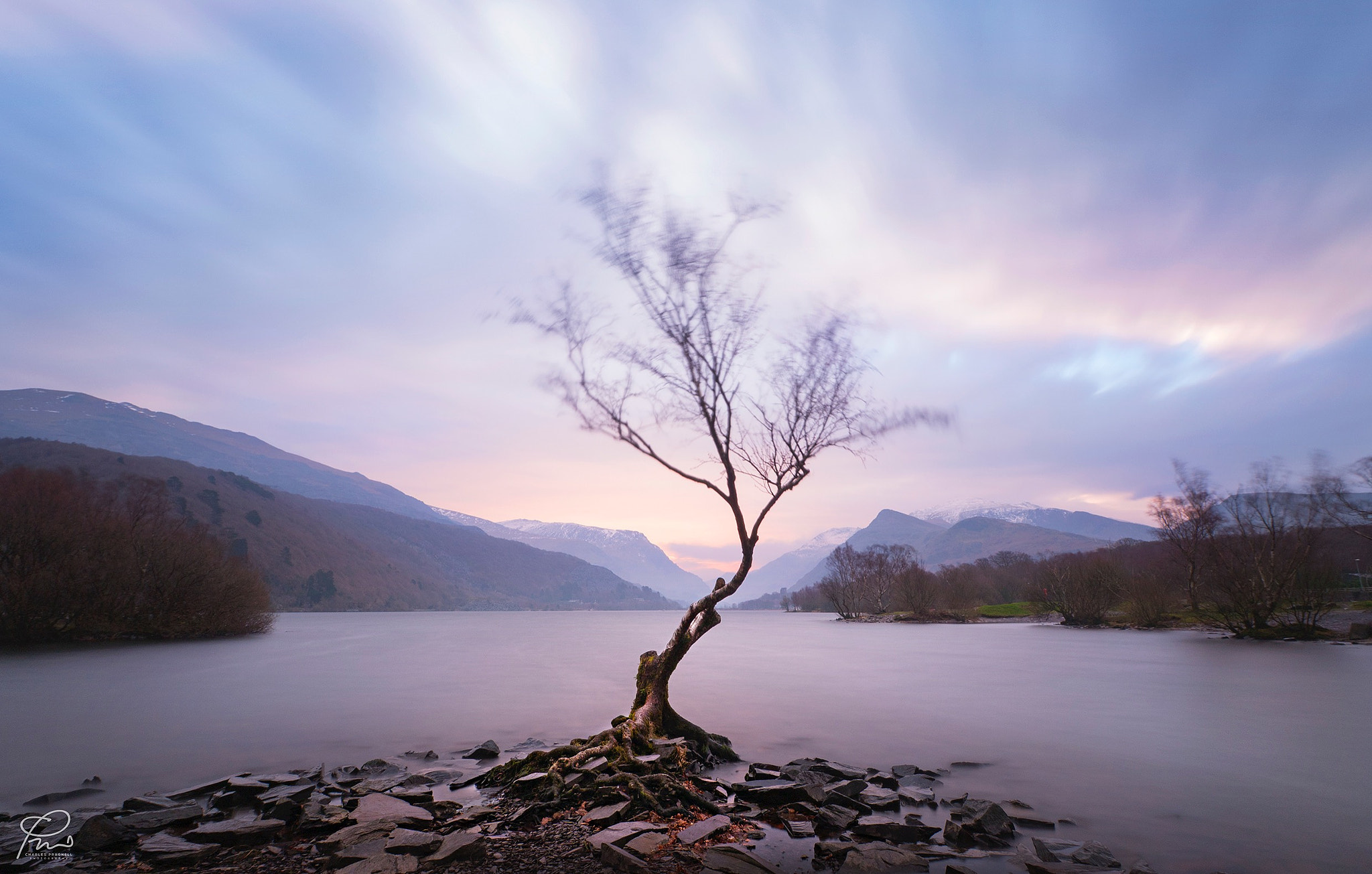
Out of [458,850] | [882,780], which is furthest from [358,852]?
[882,780]

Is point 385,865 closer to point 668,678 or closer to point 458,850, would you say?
point 458,850

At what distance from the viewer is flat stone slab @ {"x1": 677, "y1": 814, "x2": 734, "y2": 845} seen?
8164 millimetres

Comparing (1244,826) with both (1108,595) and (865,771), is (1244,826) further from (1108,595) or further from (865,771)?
(1108,595)

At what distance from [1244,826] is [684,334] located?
41.7ft

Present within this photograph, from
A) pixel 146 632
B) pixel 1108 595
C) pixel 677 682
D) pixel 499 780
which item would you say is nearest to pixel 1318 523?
pixel 1108 595

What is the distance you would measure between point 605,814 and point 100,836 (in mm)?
6458

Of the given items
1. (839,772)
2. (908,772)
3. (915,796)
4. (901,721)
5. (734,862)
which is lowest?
(901,721)

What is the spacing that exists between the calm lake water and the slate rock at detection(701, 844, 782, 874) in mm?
5740

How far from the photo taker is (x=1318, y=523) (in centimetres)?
4869

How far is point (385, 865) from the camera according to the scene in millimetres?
7004

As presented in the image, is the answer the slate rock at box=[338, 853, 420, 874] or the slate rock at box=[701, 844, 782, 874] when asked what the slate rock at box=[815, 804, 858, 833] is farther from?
the slate rock at box=[338, 853, 420, 874]

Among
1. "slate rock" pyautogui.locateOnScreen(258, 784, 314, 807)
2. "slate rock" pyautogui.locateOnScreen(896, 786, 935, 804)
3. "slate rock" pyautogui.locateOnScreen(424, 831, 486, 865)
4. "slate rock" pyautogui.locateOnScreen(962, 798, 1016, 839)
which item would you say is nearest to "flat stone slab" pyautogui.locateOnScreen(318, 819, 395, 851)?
"slate rock" pyautogui.locateOnScreen(424, 831, 486, 865)

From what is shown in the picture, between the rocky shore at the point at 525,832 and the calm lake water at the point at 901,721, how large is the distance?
2013mm

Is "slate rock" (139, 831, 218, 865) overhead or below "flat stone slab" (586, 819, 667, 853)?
below
